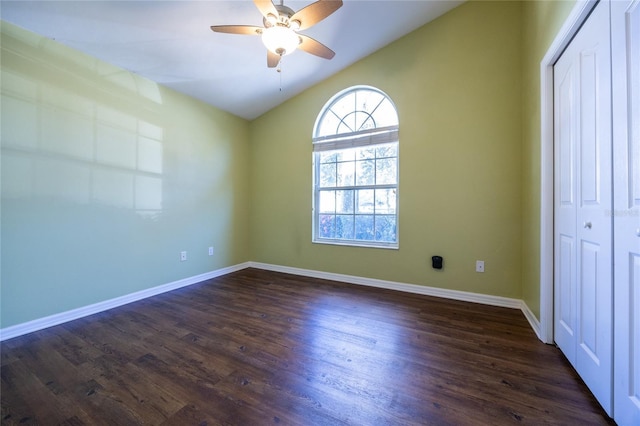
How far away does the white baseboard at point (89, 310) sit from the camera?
1971mm

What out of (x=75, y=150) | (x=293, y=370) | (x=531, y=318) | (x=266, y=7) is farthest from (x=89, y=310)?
(x=531, y=318)

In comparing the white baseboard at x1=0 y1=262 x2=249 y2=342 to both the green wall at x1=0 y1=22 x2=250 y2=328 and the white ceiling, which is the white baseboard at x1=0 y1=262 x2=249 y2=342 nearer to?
the green wall at x1=0 y1=22 x2=250 y2=328

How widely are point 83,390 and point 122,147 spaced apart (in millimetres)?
2263

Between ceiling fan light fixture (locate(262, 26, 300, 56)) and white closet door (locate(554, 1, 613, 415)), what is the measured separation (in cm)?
172

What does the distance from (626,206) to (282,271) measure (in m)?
3.60

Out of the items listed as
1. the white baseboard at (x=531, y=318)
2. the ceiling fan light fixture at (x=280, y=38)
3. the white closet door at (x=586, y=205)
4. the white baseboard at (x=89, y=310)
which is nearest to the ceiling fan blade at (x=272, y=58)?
the ceiling fan light fixture at (x=280, y=38)

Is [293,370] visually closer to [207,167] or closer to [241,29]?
[241,29]

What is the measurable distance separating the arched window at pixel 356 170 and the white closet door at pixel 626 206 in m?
2.02

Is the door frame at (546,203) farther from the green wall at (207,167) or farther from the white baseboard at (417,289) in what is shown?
the white baseboard at (417,289)

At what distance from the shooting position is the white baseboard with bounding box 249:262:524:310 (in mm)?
2533

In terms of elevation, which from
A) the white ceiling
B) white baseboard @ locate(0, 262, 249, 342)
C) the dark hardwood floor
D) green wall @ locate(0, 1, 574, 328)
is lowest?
the dark hardwood floor

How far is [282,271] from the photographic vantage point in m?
3.92

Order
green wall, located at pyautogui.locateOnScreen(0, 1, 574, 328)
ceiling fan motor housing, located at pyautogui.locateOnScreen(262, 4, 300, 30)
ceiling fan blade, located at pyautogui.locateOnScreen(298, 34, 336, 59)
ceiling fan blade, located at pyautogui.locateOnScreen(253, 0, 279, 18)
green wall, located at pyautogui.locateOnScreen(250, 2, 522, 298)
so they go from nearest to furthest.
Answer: ceiling fan blade, located at pyautogui.locateOnScreen(253, 0, 279, 18) < ceiling fan motor housing, located at pyautogui.locateOnScreen(262, 4, 300, 30) < ceiling fan blade, located at pyautogui.locateOnScreen(298, 34, 336, 59) < green wall, located at pyautogui.locateOnScreen(0, 1, 574, 328) < green wall, located at pyautogui.locateOnScreen(250, 2, 522, 298)

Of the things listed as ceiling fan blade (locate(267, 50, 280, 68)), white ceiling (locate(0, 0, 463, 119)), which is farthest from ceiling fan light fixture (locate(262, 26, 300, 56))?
white ceiling (locate(0, 0, 463, 119))
